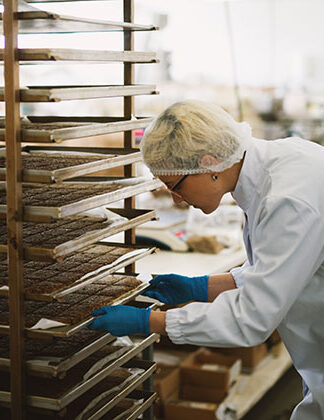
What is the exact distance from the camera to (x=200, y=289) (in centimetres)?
226

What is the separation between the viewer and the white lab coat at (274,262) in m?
1.73

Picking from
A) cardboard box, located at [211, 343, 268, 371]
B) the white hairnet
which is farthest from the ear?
cardboard box, located at [211, 343, 268, 371]

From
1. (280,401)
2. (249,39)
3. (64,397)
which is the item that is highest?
(249,39)

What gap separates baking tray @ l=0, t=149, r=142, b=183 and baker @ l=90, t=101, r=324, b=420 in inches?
4.7

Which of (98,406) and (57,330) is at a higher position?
(57,330)

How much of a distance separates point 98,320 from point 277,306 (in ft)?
1.54

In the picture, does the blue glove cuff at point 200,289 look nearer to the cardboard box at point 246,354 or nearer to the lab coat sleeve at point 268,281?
the lab coat sleeve at point 268,281

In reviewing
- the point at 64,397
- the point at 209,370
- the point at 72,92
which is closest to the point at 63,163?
the point at 72,92

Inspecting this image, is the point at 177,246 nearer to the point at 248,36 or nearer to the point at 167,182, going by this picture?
the point at 167,182

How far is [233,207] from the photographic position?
13.6 feet

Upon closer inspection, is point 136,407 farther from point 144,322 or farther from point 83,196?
point 83,196

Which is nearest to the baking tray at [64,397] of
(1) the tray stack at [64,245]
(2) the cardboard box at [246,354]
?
(1) the tray stack at [64,245]

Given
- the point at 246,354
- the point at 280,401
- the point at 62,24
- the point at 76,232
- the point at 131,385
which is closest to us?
the point at 62,24

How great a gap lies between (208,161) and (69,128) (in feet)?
1.35
